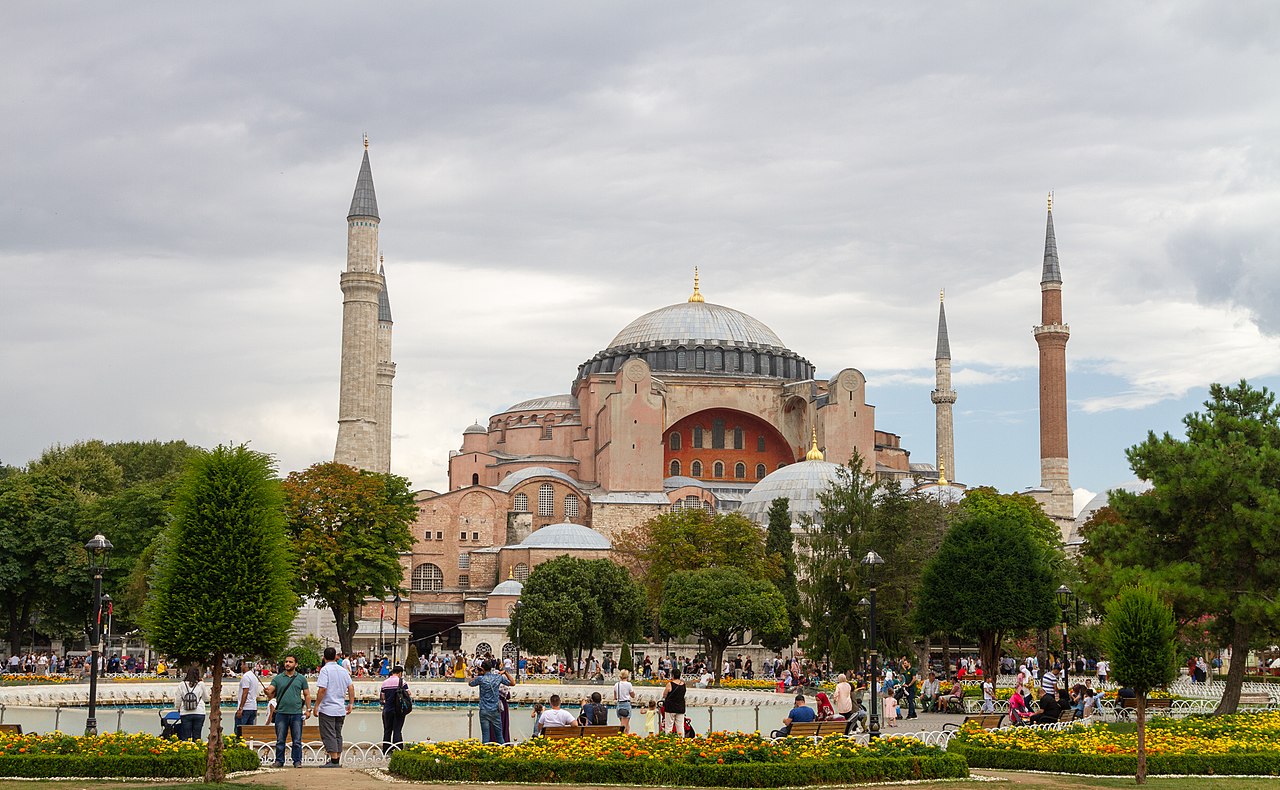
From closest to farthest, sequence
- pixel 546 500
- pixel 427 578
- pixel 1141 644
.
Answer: pixel 1141 644 → pixel 427 578 → pixel 546 500

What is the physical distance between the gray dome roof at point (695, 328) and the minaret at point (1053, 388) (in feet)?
41.3

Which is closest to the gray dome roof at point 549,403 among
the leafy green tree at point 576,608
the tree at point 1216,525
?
the leafy green tree at point 576,608

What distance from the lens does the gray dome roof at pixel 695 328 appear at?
61797mm

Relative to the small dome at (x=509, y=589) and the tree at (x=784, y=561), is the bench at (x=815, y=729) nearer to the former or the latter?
the tree at (x=784, y=561)

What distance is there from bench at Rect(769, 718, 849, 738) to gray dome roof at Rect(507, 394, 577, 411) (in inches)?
1840

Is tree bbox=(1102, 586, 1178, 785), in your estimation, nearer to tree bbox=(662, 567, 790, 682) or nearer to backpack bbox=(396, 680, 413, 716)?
backpack bbox=(396, 680, 413, 716)

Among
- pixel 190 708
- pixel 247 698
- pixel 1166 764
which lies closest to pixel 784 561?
pixel 247 698

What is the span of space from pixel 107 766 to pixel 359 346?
37.0 metres

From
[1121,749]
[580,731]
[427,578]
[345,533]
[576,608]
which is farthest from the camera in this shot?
[427,578]

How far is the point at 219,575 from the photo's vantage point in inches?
439

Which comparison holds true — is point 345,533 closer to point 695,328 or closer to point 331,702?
point 331,702

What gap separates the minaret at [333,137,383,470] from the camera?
48062mm

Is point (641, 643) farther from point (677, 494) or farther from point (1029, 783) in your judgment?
point (1029, 783)

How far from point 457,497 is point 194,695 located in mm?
37714
